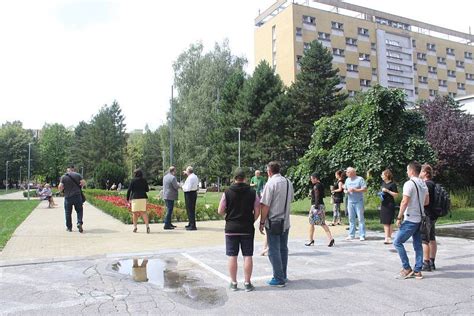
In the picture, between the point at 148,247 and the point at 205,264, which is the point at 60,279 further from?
the point at 148,247

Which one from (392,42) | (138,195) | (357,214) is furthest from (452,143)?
(392,42)

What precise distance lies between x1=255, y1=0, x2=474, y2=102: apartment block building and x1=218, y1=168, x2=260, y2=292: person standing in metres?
52.5

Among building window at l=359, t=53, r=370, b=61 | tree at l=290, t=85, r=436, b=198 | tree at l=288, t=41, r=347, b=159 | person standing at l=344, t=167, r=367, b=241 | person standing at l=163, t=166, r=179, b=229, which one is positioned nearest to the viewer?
person standing at l=344, t=167, r=367, b=241

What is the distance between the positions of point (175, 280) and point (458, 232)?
344 inches

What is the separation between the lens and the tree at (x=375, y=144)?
51.9 feet

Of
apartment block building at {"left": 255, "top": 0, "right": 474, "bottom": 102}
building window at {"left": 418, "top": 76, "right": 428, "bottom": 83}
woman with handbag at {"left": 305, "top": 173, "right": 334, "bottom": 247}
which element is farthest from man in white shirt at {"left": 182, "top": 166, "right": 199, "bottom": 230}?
building window at {"left": 418, "top": 76, "right": 428, "bottom": 83}

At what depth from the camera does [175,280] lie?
6531mm

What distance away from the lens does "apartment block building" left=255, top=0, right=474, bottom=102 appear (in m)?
60.5

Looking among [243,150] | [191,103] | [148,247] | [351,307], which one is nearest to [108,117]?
[191,103]

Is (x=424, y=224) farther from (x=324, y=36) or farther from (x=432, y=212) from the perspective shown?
(x=324, y=36)

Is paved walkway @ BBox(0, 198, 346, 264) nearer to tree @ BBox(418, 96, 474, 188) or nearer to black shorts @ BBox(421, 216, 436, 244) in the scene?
black shorts @ BBox(421, 216, 436, 244)

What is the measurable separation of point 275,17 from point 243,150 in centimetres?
2799

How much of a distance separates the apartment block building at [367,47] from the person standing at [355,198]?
47378 mm

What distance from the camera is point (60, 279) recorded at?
21.9ft
